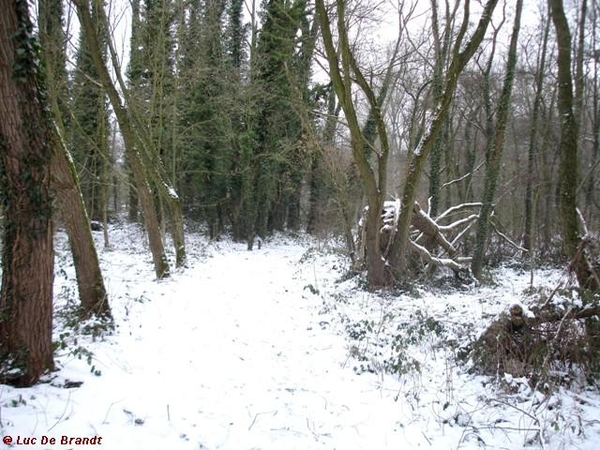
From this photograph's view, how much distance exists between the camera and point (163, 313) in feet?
21.7

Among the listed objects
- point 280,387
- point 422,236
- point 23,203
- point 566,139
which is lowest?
A: point 280,387

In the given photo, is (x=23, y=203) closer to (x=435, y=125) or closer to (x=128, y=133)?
(x=128, y=133)

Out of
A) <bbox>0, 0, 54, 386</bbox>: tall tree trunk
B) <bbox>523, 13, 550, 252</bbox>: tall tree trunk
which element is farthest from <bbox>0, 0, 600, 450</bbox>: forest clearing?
<bbox>523, 13, 550, 252</bbox>: tall tree trunk

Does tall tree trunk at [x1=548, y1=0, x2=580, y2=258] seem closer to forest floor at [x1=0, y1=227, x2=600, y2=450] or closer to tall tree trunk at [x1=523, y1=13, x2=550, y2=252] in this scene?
forest floor at [x1=0, y1=227, x2=600, y2=450]

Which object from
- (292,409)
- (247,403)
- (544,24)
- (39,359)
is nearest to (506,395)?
(292,409)

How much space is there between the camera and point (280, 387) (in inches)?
174

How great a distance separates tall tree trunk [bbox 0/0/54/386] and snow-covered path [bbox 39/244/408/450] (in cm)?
58

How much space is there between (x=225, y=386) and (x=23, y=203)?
280 centimetres

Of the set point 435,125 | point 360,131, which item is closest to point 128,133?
point 360,131

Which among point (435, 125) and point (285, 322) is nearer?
point (285, 322)

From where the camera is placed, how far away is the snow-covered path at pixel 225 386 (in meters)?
3.36

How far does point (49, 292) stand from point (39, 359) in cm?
66

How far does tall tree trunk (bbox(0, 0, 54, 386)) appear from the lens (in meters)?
3.31

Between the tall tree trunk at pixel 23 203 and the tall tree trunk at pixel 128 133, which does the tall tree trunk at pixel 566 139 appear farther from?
the tall tree trunk at pixel 128 133
